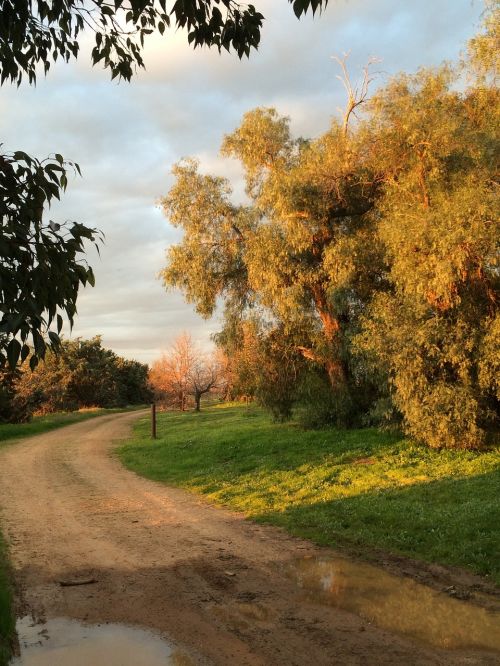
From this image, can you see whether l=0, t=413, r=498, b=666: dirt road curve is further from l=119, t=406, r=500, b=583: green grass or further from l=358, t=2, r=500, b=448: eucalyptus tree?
l=358, t=2, r=500, b=448: eucalyptus tree

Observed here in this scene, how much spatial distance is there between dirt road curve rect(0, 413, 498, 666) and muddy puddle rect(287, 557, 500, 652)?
0.79 ft

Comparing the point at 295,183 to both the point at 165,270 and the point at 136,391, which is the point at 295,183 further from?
the point at 136,391

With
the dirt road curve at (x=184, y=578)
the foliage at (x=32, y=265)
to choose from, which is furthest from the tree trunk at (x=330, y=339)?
the foliage at (x=32, y=265)

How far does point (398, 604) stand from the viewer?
6438 mm

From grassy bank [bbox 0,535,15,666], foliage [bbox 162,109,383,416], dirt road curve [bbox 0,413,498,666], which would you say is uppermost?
foliage [bbox 162,109,383,416]

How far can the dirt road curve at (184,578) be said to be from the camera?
5.32 metres

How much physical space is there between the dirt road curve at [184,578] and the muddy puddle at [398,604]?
9.5 inches

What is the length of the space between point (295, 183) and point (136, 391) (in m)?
60.6

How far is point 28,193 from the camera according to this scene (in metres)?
3.63

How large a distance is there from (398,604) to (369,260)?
14.5 meters

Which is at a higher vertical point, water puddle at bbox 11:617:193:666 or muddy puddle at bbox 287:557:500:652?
water puddle at bbox 11:617:193:666

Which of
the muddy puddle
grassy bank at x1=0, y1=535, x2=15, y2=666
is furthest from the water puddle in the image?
the muddy puddle

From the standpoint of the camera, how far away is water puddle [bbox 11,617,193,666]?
202 inches

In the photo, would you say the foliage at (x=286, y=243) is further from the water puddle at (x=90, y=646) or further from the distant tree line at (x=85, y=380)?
the distant tree line at (x=85, y=380)
